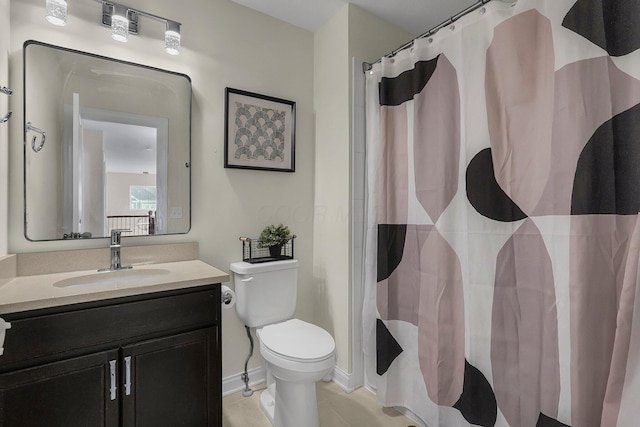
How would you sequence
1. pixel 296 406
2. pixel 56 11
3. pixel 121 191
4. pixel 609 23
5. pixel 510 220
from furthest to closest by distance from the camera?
pixel 121 191
pixel 296 406
pixel 56 11
pixel 510 220
pixel 609 23

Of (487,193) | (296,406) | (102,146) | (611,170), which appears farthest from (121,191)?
(611,170)

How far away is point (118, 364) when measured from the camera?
125 cm

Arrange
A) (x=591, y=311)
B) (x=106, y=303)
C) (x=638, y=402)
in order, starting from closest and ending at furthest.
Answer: (x=638, y=402) → (x=591, y=311) → (x=106, y=303)

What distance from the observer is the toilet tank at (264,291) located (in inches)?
73.4

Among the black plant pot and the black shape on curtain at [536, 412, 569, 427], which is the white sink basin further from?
the black shape on curtain at [536, 412, 569, 427]

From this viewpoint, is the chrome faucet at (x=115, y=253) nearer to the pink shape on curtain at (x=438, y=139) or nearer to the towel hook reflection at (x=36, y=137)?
the towel hook reflection at (x=36, y=137)

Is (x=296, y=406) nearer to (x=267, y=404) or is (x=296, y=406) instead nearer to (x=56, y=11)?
(x=267, y=404)

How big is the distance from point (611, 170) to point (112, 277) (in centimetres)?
211

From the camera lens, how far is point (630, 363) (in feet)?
3.19

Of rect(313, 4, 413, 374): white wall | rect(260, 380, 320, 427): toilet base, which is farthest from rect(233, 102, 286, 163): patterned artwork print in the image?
rect(260, 380, 320, 427): toilet base

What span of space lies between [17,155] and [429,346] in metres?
2.19

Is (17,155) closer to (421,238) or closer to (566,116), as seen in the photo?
(421,238)

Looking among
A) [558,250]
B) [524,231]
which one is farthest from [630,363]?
[524,231]

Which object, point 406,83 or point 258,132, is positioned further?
point 258,132
